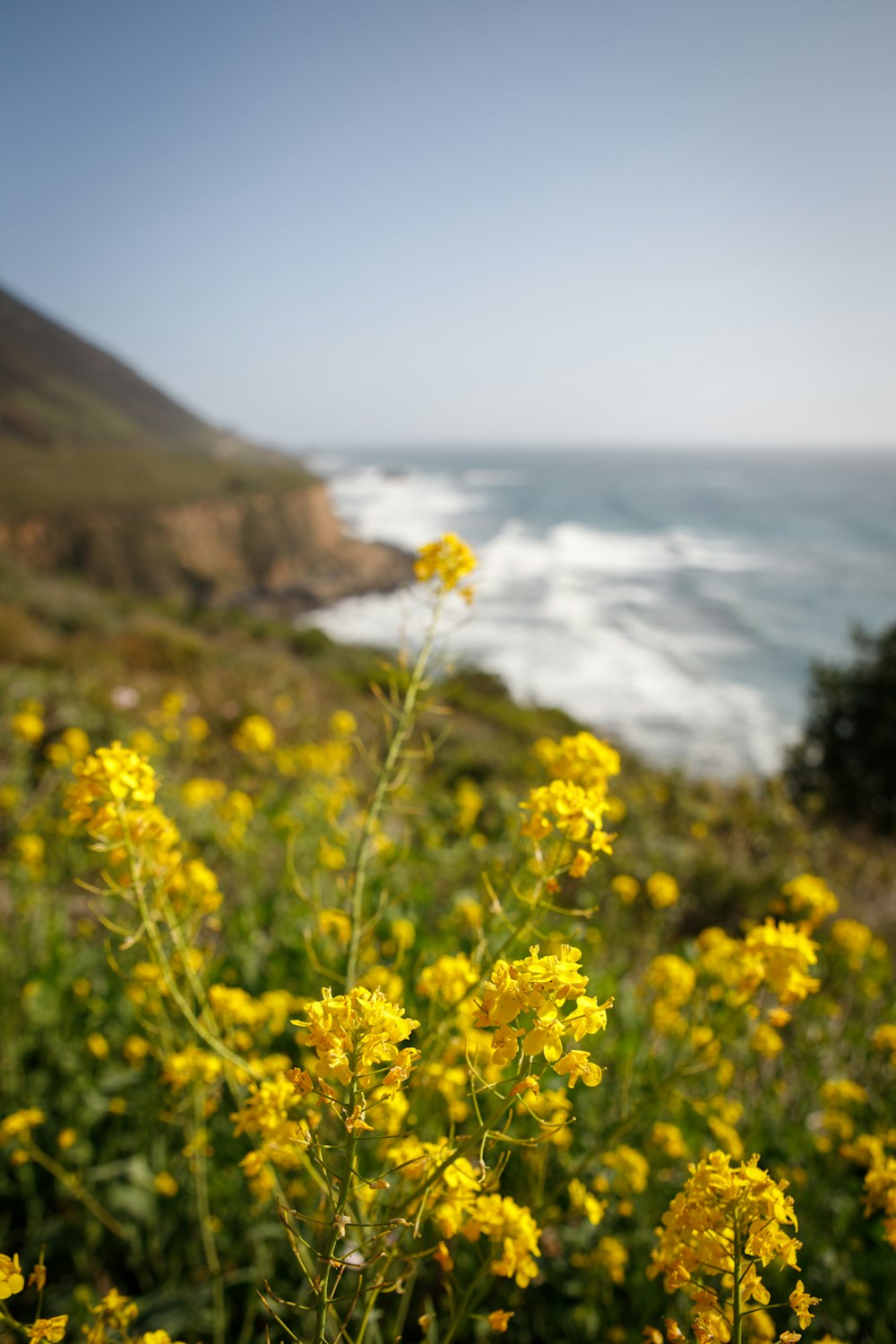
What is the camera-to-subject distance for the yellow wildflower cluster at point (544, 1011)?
0.76 m

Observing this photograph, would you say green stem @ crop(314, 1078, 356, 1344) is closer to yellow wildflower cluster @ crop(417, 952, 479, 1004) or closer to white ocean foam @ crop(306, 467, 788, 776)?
yellow wildflower cluster @ crop(417, 952, 479, 1004)

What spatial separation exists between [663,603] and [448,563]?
3174 cm

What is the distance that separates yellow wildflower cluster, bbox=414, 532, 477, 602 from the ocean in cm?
7

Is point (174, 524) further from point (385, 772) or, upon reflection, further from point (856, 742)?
point (385, 772)

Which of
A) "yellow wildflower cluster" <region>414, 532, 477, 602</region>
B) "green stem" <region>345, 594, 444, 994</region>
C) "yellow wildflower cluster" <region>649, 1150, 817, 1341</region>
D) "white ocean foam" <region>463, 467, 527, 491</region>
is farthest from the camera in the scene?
"white ocean foam" <region>463, 467, 527, 491</region>

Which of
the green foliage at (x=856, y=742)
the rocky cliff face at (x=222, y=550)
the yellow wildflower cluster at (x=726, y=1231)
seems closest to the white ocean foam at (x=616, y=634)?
the yellow wildflower cluster at (x=726, y=1231)

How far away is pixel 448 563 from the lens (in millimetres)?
1543

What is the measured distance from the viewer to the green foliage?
10547 millimetres

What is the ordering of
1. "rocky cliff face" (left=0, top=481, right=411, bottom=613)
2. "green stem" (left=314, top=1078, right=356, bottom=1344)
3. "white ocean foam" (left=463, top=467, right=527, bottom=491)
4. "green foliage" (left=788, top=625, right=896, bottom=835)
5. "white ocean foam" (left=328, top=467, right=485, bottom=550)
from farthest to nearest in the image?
"white ocean foam" (left=463, top=467, right=527, bottom=491) < "white ocean foam" (left=328, top=467, right=485, bottom=550) < "rocky cliff face" (left=0, top=481, right=411, bottom=613) < "green foliage" (left=788, top=625, right=896, bottom=835) < "green stem" (left=314, top=1078, right=356, bottom=1344)

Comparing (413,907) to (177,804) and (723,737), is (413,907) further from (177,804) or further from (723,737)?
(723,737)

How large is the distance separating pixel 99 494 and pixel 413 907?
3680cm

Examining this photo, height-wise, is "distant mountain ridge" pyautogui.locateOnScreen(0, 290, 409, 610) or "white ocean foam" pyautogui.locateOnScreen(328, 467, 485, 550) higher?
"white ocean foam" pyautogui.locateOnScreen(328, 467, 485, 550)

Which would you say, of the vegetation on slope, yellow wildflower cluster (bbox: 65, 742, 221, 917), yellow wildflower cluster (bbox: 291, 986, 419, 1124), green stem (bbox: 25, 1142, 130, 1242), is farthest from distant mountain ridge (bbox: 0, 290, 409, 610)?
yellow wildflower cluster (bbox: 291, 986, 419, 1124)

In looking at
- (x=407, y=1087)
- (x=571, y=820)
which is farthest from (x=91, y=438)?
(x=407, y=1087)
